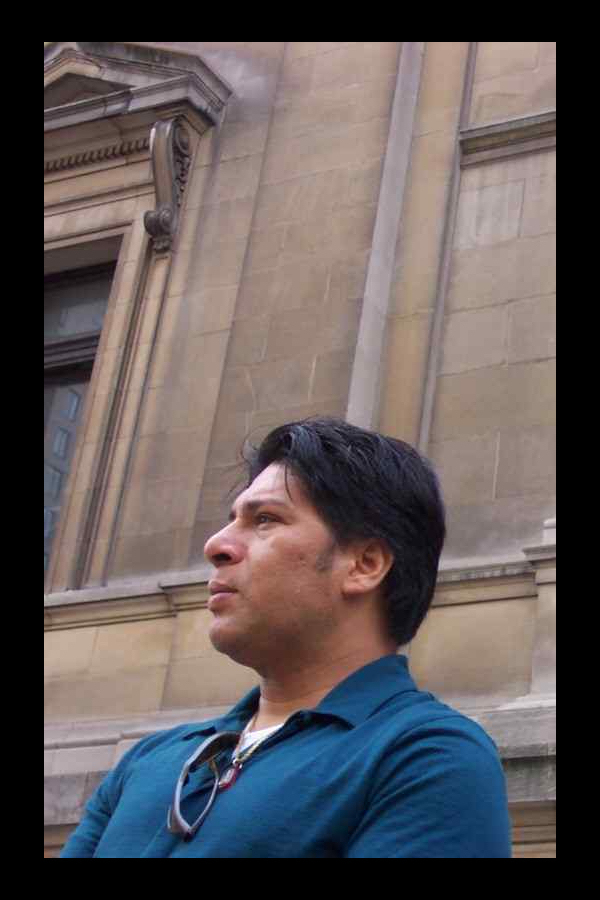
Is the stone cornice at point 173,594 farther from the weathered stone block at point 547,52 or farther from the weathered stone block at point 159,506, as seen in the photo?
the weathered stone block at point 547,52

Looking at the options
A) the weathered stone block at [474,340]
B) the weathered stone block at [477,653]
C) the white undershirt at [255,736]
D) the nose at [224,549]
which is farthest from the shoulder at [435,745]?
the weathered stone block at [474,340]

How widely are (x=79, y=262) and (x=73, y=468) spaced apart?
209 cm

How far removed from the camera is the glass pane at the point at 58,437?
1202 centimetres

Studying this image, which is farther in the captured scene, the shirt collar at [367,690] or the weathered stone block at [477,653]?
the weathered stone block at [477,653]

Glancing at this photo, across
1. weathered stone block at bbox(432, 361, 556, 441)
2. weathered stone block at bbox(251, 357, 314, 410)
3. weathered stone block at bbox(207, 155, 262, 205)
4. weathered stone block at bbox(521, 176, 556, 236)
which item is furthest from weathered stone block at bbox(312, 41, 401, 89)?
weathered stone block at bbox(432, 361, 556, 441)

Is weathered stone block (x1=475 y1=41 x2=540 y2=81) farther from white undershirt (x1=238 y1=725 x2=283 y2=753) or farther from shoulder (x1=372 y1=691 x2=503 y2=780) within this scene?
shoulder (x1=372 y1=691 x2=503 y2=780)

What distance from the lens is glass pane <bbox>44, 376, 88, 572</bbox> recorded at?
1202 centimetres

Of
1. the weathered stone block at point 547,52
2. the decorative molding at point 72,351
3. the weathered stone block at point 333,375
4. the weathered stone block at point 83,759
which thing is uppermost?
the weathered stone block at point 547,52

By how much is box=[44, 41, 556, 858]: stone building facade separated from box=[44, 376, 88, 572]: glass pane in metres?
0.02

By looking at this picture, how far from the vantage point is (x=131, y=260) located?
40.3 ft

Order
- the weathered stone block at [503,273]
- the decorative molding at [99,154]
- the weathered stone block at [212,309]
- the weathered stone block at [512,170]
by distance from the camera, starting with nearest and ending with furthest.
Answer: the weathered stone block at [503,273] → the weathered stone block at [512,170] → the weathered stone block at [212,309] → the decorative molding at [99,154]

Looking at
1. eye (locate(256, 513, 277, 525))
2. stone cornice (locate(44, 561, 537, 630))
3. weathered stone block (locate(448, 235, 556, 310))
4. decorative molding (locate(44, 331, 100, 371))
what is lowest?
eye (locate(256, 513, 277, 525))
